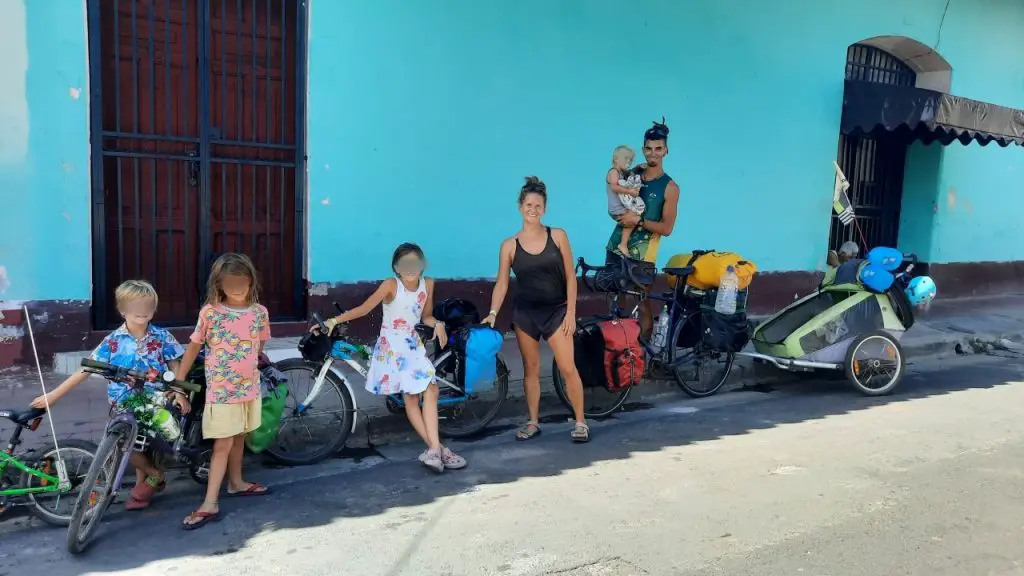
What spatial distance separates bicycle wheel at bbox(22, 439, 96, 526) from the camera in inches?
148

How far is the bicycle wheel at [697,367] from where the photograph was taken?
6492 mm

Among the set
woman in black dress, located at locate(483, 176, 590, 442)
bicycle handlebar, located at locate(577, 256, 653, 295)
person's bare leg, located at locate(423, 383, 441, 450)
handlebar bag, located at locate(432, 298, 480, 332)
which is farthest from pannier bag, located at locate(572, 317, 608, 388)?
person's bare leg, located at locate(423, 383, 441, 450)

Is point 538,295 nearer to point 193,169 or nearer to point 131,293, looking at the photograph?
point 131,293

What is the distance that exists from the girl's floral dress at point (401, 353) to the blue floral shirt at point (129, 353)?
1.30 meters

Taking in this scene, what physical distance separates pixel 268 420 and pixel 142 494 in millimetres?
751

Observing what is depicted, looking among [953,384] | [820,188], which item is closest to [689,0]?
[820,188]

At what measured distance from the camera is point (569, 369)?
5.38 meters

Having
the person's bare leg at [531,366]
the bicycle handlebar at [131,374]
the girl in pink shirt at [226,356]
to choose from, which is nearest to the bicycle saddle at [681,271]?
the person's bare leg at [531,366]

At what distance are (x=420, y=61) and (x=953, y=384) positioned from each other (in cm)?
613

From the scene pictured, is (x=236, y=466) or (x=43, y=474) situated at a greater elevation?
(x=43, y=474)

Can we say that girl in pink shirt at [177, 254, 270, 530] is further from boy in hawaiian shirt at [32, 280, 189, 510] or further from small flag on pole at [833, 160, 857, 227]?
small flag on pole at [833, 160, 857, 227]

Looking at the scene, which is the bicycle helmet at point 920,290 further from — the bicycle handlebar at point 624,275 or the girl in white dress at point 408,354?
the girl in white dress at point 408,354

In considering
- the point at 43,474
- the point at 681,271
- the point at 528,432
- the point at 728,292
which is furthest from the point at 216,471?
the point at 728,292

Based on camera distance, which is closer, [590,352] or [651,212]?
[590,352]
